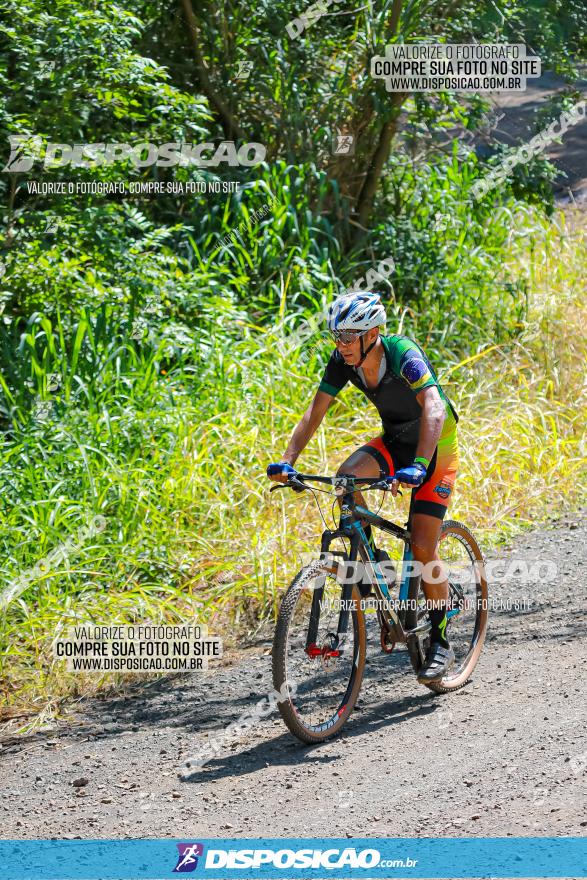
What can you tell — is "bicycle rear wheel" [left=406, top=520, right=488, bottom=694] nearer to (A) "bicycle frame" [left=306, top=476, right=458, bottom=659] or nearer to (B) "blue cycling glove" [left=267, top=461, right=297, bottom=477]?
(A) "bicycle frame" [left=306, top=476, right=458, bottom=659]

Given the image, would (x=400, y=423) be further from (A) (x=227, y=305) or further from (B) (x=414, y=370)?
(A) (x=227, y=305)

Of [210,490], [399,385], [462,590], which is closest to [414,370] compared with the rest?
[399,385]

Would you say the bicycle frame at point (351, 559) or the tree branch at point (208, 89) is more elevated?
the tree branch at point (208, 89)

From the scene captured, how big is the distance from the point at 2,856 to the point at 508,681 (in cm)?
261

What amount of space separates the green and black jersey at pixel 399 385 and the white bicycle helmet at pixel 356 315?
19cm

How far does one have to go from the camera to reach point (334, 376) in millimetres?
5074

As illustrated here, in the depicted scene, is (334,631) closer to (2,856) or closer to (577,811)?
(577,811)

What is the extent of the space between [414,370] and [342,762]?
5.71 ft

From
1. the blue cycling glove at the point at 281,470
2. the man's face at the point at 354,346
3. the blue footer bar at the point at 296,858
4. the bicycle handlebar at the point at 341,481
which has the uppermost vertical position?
the man's face at the point at 354,346

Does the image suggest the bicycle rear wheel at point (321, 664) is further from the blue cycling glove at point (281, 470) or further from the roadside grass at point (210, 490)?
the roadside grass at point (210, 490)

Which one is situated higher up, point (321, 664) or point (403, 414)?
point (403, 414)

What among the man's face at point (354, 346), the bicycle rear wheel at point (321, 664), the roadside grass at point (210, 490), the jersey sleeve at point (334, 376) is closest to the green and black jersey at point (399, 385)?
the jersey sleeve at point (334, 376)

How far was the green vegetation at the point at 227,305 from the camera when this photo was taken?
6.70 m

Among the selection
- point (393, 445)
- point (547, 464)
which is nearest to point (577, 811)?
point (393, 445)
